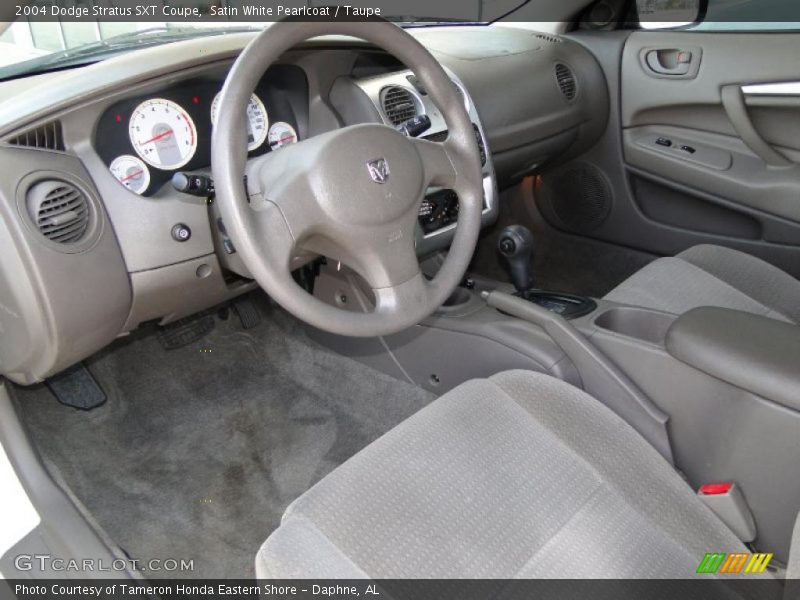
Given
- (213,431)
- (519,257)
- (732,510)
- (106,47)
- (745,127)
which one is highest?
(106,47)

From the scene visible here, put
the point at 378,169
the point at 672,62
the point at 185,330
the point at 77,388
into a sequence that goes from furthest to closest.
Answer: the point at 672,62
the point at 185,330
the point at 77,388
the point at 378,169

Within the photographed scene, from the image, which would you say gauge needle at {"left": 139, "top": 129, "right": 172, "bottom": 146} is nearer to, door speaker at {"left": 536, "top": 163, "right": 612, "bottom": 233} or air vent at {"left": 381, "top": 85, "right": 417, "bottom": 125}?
air vent at {"left": 381, "top": 85, "right": 417, "bottom": 125}

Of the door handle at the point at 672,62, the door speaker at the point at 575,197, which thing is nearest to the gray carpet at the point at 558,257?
the door speaker at the point at 575,197

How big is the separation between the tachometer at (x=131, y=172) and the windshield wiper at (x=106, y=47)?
302 millimetres

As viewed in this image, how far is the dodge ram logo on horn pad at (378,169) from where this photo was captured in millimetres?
1195

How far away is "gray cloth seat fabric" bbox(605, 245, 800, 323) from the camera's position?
1.59 m

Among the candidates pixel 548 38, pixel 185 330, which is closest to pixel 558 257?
pixel 548 38

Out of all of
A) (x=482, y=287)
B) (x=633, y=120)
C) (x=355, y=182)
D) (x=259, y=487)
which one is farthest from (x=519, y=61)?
(x=259, y=487)

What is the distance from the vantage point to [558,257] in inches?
107

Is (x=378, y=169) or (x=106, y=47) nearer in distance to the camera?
(x=378, y=169)

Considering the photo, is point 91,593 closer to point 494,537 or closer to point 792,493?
point 494,537

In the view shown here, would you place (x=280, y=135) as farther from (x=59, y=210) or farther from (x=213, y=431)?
(x=213, y=431)

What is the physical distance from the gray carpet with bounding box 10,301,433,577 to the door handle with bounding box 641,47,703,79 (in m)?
1.26

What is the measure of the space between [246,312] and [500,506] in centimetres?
129
